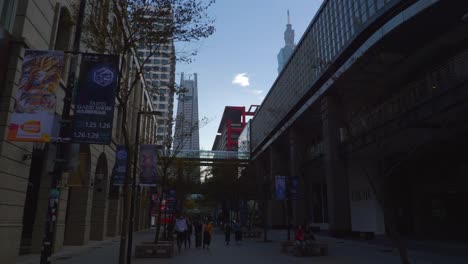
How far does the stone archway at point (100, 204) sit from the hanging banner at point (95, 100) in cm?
1878

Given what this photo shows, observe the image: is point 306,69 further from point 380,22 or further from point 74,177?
→ point 74,177

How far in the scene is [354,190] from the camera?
37.9 m

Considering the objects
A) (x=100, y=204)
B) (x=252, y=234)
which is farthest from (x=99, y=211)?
(x=252, y=234)

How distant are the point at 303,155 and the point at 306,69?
1204 centimetres

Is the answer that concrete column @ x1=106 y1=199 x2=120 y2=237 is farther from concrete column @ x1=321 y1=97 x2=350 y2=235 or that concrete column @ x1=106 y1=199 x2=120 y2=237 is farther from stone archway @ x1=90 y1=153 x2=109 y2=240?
concrete column @ x1=321 y1=97 x2=350 y2=235

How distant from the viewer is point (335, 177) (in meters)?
32.7

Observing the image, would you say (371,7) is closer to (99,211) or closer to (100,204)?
(100,204)

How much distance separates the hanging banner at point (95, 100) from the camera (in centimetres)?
929

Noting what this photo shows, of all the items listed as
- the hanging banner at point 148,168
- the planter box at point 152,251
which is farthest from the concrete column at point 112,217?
the planter box at point 152,251

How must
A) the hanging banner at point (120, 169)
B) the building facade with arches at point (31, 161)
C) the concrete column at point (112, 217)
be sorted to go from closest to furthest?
the building facade with arches at point (31, 161) → the hanging banner at point (120, 169) → the concrete column at point (112, 217)

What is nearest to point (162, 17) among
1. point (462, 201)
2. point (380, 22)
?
point (380, 22)

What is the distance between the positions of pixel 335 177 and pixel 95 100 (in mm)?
26946

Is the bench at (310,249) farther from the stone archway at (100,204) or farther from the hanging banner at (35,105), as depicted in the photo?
the stone archway at (100,204)

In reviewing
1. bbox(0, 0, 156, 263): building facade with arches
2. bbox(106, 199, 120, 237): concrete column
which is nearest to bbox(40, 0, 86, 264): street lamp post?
bbox(0, 0, 156, 263): building facade with arches
